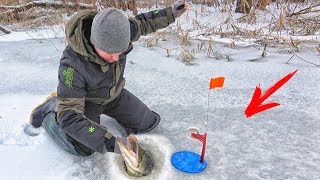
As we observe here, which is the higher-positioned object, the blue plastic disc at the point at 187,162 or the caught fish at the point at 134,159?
the caught fish at the point at 134,159

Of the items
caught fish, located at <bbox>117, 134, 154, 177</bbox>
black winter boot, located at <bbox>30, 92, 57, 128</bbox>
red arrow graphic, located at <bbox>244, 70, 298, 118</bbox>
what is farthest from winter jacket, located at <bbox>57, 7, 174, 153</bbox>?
red arrow graphic, located at <bbox>244, 70, 298, 118</bbox>

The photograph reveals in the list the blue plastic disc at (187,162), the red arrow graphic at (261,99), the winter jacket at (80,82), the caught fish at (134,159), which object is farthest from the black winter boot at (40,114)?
the red arrow graphic at (261,99)

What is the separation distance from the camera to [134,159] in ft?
5.22

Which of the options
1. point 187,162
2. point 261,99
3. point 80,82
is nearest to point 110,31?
point 80,82

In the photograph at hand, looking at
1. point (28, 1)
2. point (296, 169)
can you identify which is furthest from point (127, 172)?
point (28, 1)

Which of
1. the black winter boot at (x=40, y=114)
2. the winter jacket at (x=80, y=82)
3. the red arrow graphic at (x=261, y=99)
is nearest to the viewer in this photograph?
the winter jacket at (x=80, y=82)

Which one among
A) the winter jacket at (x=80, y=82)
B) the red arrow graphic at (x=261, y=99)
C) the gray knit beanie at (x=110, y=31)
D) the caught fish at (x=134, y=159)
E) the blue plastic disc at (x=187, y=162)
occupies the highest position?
the gray knit beanie at (x=110, y=31)

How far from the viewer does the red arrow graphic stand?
2156 mm

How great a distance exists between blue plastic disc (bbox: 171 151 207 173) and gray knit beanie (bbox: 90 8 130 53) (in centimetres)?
61

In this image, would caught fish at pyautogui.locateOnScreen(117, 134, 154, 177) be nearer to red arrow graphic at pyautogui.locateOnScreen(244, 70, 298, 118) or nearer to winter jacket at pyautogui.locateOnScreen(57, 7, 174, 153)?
winter jacket at pyautogui.locateOnScreen(57, 7, 174, 153)

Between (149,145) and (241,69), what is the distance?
1.19 meters

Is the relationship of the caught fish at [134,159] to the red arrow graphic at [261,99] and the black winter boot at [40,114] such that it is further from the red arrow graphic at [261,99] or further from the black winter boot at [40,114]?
the red arrow graphic at [261,99]

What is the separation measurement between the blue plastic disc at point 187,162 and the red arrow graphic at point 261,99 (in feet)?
1.78

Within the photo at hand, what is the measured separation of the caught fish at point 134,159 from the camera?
1588mm
